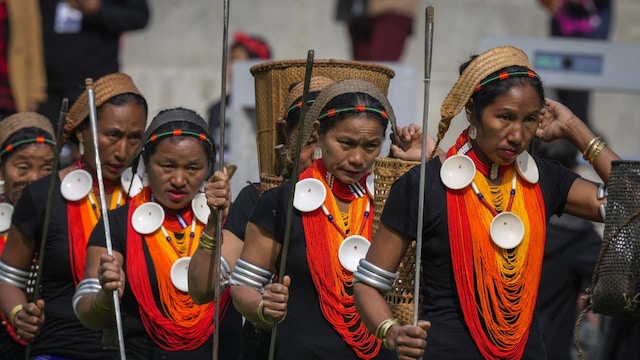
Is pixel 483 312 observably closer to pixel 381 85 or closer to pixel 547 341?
pixel 381 85

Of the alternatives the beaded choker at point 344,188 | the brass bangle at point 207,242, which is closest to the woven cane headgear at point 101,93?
the brass bangle at point 207,242

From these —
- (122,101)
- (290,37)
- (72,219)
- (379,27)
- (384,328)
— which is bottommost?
(384,328)

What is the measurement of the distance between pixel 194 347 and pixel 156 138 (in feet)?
2.96

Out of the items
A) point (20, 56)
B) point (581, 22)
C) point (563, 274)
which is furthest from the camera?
point (581, 22)

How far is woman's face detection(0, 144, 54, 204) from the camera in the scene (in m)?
7.69

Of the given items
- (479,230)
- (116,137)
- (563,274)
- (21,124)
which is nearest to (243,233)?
(116,137)

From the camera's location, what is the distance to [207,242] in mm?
5602

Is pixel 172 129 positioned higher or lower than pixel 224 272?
higher

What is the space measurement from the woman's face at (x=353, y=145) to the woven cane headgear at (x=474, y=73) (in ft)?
1.76

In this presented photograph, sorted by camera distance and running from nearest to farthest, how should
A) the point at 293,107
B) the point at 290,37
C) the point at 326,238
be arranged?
the point at 326,238 → the point at 293,107 → the point at 290,37

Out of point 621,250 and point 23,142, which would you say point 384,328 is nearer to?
point 621,250

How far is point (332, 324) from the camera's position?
5.46 metres

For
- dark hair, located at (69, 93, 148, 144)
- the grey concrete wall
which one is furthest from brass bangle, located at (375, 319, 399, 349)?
the grey concrete wall

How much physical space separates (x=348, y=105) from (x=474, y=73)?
72cm
